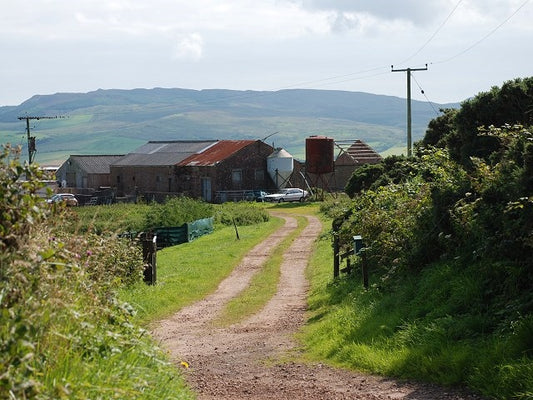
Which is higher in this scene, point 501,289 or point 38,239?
point 38,239

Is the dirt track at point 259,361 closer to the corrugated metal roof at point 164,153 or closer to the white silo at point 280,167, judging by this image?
the white silo at point 280,167

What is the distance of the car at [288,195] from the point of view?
264 ft

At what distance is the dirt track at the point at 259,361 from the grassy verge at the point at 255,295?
0.27 meters

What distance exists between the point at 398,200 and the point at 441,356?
9.96 metres

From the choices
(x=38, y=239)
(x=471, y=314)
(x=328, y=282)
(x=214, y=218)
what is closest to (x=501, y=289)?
(x=471, y=314)

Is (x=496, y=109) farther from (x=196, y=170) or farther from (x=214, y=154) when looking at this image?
(x=214, y=154)

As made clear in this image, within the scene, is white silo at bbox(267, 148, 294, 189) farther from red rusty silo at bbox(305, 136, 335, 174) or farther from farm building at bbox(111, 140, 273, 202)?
red rusty silo at bbox(305, 136, 335, 174)

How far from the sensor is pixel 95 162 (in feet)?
340

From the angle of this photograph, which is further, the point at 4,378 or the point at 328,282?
the point at 328,282

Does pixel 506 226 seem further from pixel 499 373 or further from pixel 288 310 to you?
pixel 288 310

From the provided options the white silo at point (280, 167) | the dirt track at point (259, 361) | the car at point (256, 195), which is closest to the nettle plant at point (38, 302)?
the dirt track at point (259, 361)

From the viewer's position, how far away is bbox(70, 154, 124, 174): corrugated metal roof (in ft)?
332

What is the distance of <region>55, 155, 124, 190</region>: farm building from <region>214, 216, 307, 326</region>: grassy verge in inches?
2707

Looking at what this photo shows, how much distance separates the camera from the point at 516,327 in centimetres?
1060
